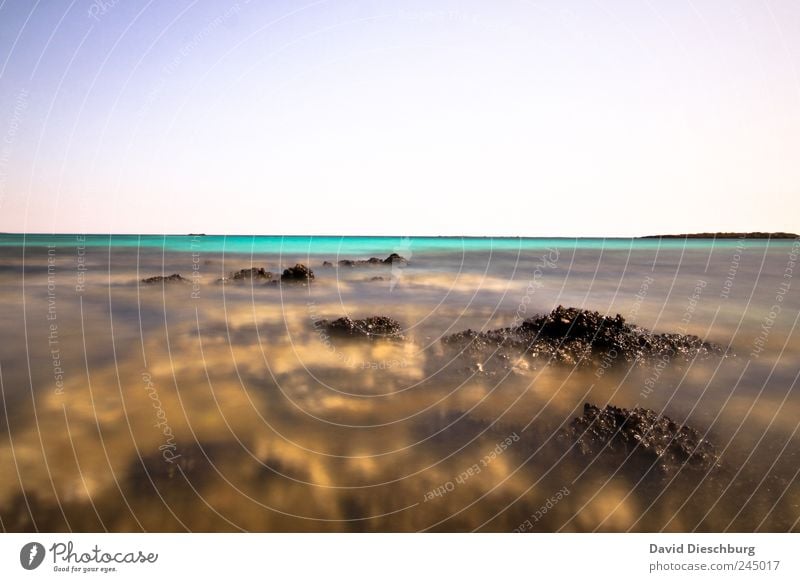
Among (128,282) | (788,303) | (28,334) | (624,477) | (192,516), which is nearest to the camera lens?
(192,516)

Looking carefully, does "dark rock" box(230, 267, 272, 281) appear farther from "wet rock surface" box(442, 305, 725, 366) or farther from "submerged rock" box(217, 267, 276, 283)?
"wet rock surface" box(442, 305, 725, 366)

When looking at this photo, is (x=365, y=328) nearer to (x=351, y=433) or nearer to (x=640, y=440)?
(x=351, y=433)

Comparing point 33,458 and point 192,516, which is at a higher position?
point 33,458

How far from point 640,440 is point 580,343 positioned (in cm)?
355

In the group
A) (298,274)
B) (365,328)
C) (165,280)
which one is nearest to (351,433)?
(365,328)

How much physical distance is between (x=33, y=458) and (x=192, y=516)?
244 centimetres

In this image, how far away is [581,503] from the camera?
412cm

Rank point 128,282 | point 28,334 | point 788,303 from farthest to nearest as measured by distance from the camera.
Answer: point 128,282
point 788,303
point 28,334

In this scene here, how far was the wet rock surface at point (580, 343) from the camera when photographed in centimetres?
793

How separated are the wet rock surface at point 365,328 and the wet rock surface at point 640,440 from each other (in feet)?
16.2

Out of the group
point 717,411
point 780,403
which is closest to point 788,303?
point 780,403

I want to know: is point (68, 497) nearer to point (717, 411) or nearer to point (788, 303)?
point (717, 411)

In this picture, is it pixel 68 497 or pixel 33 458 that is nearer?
pixel 68 497
